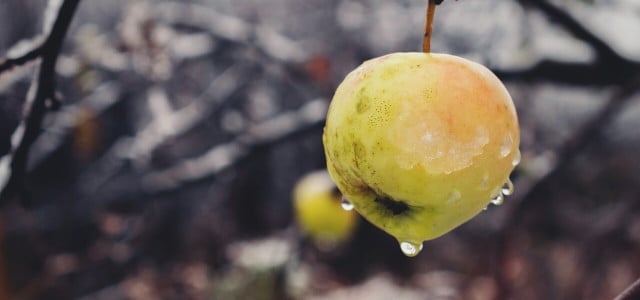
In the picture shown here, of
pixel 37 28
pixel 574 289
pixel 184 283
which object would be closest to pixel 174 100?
pixel 37 28

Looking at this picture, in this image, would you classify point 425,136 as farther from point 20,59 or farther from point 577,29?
point 577,29

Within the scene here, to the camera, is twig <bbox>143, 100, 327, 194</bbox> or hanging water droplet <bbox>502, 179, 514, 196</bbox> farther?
twig <bbox>143, 100, 327, 194</bbox>

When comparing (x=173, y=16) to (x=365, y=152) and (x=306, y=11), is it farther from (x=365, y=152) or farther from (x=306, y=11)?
(x=306, y=11)

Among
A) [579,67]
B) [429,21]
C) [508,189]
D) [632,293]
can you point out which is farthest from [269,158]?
[632,293]

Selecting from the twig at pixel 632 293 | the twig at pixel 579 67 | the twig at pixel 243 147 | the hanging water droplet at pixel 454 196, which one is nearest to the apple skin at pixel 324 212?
the twig at pixel 243 147

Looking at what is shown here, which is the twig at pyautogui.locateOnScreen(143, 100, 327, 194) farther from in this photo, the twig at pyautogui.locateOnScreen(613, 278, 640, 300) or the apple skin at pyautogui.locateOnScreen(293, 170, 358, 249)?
the twig at pyautogui.locateOnScreen(613, 278, 640, 300)

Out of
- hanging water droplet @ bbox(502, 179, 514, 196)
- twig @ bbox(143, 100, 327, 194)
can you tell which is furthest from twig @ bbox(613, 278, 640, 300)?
twig @ bbox(143, 100, 327, 194)

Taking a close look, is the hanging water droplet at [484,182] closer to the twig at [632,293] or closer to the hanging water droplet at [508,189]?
the hanging water droplet at [508,189]
